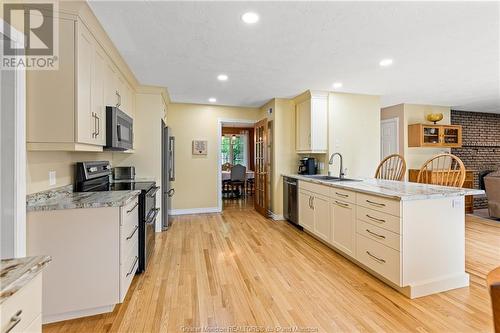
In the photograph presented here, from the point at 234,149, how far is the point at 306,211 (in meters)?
5.52

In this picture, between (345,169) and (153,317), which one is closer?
(153,317)

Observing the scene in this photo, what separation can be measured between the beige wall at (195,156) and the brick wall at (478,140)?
5846 millimetres

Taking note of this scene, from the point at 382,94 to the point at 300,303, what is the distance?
4.12 metres

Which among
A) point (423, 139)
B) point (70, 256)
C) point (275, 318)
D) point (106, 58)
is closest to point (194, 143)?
point (106, 58)

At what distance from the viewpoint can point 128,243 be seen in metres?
2.08

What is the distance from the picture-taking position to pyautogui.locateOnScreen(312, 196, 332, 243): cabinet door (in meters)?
3.17

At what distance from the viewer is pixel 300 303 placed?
2.02m

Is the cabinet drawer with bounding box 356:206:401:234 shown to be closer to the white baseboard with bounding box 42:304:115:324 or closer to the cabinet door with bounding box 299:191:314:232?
the cabinet door with bounding box 299:191:314:232

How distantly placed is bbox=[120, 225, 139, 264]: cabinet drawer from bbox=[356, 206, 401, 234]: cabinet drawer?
2295mm

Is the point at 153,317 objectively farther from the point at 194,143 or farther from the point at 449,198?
the point at 194,143

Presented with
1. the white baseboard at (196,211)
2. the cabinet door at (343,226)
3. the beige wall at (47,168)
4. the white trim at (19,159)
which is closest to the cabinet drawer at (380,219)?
the cabinet door at (343,226)

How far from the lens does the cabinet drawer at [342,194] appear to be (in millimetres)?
2697

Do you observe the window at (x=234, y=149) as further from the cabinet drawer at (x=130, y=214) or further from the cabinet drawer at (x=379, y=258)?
the cabinet drawer at (x=379, y=258)

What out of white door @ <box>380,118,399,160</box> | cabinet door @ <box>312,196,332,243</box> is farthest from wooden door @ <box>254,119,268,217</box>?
white door @ <box>380,118,399,160</box>
